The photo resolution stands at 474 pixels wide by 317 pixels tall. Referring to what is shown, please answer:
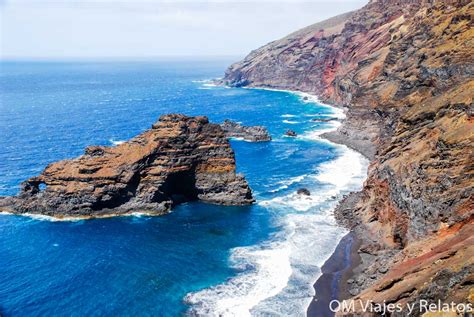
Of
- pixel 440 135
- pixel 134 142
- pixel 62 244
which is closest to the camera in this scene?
pixel 440 135

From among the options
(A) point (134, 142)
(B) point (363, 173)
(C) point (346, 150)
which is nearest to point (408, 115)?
(B) point (363, 173)

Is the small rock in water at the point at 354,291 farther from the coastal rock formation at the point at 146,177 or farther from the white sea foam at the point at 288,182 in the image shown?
the white sea foam at the point at 288,182

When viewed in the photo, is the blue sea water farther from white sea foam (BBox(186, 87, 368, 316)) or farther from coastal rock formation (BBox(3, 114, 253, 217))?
coastal rock formation (BBox(3, 114, 253, 217))

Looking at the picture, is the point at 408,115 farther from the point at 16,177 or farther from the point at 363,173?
the point at 16,177

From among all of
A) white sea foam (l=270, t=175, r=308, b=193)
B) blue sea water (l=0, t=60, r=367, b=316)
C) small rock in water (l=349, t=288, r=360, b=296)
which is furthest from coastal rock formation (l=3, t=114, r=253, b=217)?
small rock in water (l=349, t=288, r=360, b=296)

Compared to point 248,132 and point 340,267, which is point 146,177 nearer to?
point 340,267

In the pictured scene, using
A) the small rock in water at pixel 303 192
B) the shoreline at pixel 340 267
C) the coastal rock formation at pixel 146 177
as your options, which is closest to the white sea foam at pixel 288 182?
the small rock in water at pixel 303 192
